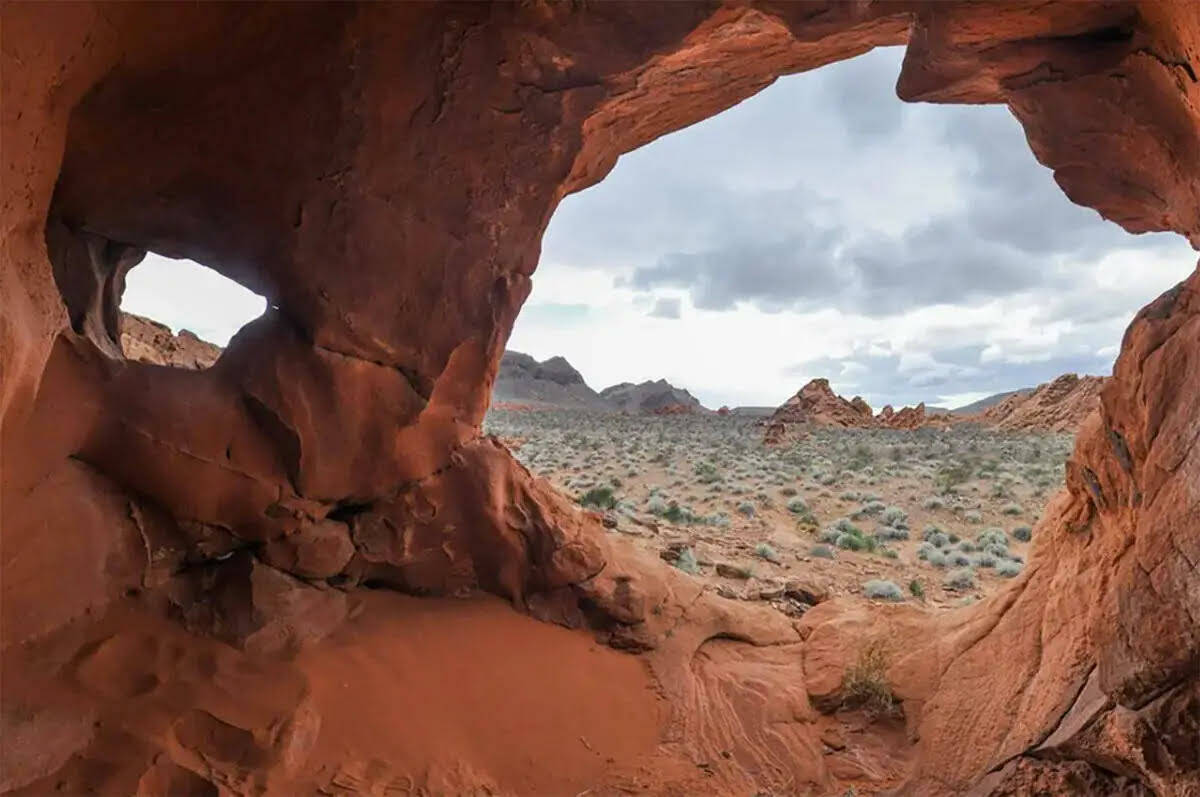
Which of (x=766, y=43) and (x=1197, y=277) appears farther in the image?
(x=766, y=43)

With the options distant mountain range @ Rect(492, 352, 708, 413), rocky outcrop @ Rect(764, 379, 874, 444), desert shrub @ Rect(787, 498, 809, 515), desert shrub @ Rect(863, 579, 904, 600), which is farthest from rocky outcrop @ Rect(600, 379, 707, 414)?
desert shrub @ Rect(863, 579, 904, 600)

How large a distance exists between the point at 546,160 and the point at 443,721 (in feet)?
14.5

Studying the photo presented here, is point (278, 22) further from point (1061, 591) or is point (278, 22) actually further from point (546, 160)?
point (1061, 591)

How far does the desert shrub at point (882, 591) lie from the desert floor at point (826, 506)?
0.06ft

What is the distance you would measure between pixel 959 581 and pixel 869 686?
5681 millimetres

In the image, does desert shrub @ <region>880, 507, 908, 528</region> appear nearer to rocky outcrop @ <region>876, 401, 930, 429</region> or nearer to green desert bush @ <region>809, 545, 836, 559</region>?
green desert bush @ <region>809, 545, 836, 559</region>

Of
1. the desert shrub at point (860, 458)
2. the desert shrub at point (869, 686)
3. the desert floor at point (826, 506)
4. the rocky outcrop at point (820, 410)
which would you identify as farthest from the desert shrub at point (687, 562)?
the rocky outcrop at point (820, 410)

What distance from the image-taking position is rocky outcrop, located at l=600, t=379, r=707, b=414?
89.6 meters

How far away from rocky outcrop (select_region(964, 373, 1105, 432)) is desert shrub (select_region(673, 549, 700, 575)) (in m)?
29.3

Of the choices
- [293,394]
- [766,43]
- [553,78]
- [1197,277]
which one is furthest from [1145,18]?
[293,394]

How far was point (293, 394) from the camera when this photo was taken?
5465 mm

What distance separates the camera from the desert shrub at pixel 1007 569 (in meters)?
11.6

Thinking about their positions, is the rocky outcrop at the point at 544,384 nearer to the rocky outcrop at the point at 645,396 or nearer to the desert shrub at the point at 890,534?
the rocky outcrop at the point at 645,396

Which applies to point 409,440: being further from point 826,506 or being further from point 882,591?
point 826,506
